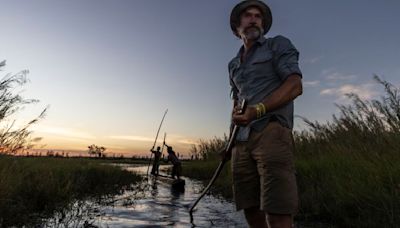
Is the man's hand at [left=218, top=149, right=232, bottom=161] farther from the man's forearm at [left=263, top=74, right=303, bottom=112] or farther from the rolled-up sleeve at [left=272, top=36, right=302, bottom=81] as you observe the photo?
the rolled-up sleeve at [left=272, top=36, right=302, bottom=81]

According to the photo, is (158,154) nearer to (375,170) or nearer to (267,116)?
(375,170)

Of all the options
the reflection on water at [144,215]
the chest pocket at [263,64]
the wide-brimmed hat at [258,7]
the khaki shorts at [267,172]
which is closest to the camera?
the khaki shorts at [267,172]

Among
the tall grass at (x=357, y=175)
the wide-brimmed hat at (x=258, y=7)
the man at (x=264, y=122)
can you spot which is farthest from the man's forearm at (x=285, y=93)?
the tall grass at (x=357, y=175)

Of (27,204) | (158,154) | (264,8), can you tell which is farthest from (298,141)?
(158,154)

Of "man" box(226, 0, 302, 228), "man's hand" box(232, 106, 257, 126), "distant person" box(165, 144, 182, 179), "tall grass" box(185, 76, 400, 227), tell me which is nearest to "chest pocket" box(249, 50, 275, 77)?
"man" box(226, 0, 302, 228)

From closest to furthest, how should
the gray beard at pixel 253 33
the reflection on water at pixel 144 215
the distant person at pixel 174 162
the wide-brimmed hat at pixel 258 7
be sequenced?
1. the gray beard at pixel 253 33
2. the wide-brimmed hat at pixel 258 7
3. the reflection on water at pixel 144 215
4. the distant person at pixel 174 162

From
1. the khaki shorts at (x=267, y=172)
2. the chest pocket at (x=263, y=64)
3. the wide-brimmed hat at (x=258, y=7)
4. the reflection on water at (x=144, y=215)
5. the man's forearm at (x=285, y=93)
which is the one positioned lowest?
the reflection on water at (x=144, y=215)

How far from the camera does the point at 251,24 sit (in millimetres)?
3393

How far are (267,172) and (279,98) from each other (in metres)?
0.55

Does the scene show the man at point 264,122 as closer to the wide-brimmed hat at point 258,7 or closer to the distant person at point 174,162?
the wide-brimmed hat at point 258,7

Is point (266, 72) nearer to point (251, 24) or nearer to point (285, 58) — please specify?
point (285, 58)

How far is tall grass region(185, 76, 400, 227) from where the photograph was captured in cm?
548

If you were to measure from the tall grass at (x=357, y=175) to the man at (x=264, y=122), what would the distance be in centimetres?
261

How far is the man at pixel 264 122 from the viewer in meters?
2.82
